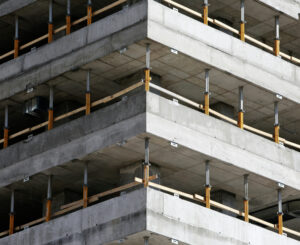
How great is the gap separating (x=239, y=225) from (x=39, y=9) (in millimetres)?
14240

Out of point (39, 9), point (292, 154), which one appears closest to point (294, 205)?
point (292, 154)

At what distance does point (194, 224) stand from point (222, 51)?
27.0 feet

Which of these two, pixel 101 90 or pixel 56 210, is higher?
pixel 101 90

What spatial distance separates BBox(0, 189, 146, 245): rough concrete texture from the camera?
58438mm

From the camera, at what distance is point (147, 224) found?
57812 millimetres

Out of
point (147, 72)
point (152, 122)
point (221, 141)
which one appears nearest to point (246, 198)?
point (221, 141)

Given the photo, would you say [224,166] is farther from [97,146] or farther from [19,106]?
[19,106]

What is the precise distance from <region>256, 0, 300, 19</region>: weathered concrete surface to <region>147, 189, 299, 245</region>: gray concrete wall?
35.2ft

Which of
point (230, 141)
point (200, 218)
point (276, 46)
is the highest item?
point (276, 46)

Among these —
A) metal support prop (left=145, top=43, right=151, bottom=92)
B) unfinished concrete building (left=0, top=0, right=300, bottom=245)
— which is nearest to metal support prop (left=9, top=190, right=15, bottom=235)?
unfinished concrete building (left=0, top=0, right=300, bottom=245)

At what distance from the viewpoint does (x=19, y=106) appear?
224ft

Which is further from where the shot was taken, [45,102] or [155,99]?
[45,102]

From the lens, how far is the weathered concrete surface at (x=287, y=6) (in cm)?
6788

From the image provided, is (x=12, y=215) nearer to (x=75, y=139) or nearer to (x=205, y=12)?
(x=75, y=139)
